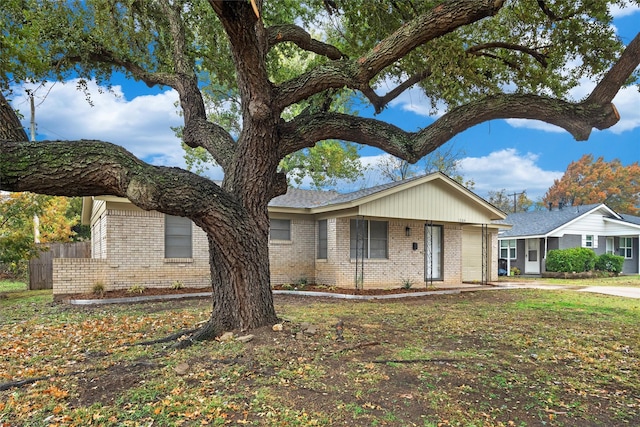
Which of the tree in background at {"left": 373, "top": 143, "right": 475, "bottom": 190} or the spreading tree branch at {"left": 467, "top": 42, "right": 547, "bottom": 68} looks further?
the tree in background at {"left": 373, "top": 143, "right": 475, "bottom": 190}

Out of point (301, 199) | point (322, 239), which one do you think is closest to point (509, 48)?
point (322, 239)

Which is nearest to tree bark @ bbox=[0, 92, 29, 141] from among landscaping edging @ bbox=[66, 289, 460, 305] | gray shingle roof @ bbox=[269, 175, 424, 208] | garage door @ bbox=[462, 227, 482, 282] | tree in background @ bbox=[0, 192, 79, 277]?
landscaping edging @ bbox=[66, 289, 460, 305]

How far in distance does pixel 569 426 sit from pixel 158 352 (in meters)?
4.66

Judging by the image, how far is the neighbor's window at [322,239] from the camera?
14.5 m

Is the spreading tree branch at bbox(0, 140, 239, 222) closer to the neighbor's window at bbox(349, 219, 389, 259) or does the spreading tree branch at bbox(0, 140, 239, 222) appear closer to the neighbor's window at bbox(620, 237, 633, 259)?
the neighbor's window at bbox(349, 219, 389, 259)

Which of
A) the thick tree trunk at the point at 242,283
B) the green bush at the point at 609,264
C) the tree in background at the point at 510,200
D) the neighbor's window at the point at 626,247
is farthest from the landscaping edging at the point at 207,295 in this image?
the tree in background at the point at 510,200

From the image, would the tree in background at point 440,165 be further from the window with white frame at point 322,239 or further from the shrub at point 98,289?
the shrub at point 98,289

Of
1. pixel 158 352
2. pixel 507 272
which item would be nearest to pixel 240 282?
pixel 158 352

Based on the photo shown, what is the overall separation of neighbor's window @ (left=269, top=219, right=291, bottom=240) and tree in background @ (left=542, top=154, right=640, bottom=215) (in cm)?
3360

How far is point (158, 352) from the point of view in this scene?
5.40 meters

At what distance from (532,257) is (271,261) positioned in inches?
685

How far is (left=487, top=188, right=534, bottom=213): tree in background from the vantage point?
4850 cm

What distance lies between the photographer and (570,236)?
931 inches

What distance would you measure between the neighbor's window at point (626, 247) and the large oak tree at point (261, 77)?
21065mm
